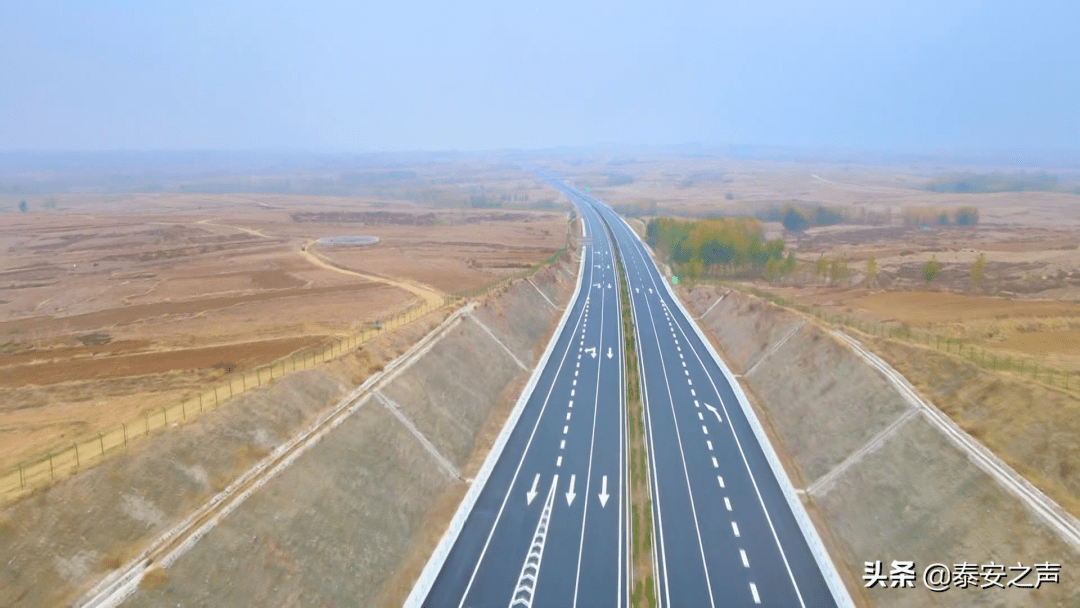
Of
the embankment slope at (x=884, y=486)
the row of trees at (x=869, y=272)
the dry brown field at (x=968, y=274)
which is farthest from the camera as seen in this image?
the row of trees at (x=869, y=272)

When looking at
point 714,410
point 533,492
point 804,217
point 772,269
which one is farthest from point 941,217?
point 533,492

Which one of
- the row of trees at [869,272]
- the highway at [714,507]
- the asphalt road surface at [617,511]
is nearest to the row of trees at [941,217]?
the row of trees at [869,272]

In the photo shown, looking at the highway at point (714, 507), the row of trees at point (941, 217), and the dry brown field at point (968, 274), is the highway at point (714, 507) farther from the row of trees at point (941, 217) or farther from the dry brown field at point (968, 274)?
the row of trees at point (941, 217)

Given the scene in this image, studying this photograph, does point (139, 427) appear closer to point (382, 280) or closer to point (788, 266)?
point (382, 280)

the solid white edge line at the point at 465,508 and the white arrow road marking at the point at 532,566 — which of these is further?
the solid white edge line at the point at 465,508

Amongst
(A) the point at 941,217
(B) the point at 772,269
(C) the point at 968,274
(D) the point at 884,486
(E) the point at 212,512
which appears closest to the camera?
(E) the point at 212,512
